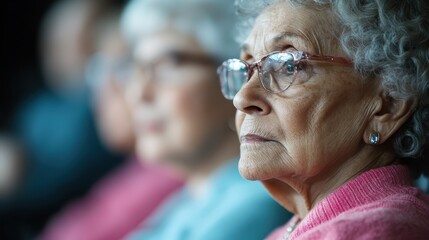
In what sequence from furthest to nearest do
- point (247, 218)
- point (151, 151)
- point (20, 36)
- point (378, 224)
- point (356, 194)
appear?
point (20, 36), point (151, 151), point (247, 218), point (356, 194), point (378, 224)

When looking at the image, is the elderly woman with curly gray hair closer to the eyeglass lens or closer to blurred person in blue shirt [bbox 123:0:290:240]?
the eyeglass lens

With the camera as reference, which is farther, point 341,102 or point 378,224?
point 341,102

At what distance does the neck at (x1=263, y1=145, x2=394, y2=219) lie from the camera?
1.55 meters

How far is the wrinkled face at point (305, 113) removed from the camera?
1.52m

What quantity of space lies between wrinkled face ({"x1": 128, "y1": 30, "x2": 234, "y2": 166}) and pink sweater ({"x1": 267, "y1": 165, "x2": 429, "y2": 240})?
0.97 meters

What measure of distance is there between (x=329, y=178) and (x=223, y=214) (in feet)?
2.33

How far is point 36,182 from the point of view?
153 inches

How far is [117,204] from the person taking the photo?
3189mm

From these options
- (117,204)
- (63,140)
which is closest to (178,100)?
(117,204)

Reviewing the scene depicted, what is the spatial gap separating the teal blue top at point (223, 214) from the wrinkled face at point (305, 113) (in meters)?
0.63

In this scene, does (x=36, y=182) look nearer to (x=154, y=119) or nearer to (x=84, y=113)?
(x=84, y=113)

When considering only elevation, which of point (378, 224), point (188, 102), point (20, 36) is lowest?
point (378, 224)

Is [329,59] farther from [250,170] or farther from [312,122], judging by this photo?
[250,170]

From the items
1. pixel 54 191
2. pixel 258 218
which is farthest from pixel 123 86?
pixel 258 218
